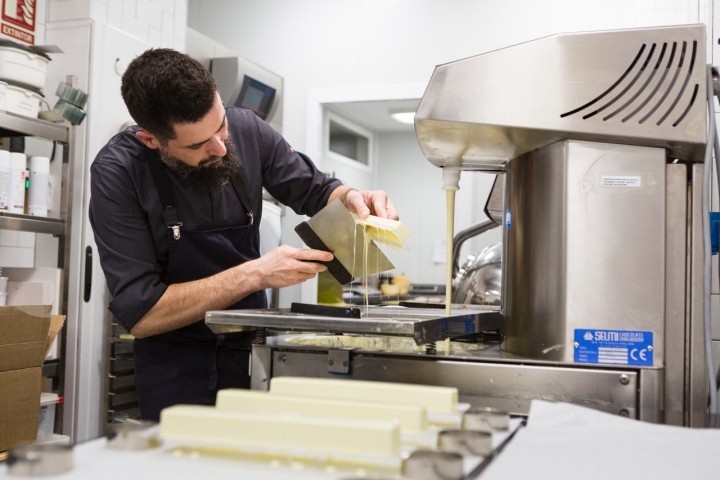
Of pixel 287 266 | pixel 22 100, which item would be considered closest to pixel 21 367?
pixel 22 100

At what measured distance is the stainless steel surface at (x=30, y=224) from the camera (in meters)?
2.51

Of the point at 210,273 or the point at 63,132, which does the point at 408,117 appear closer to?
the point at 63,132

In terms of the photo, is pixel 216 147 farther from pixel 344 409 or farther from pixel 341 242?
pixel 344 409

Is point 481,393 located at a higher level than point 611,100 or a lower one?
lower

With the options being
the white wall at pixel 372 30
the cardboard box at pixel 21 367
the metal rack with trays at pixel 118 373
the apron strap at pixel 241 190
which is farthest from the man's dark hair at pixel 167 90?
the white wall at pixel 372 30

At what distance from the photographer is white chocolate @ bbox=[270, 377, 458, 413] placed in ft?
2.52

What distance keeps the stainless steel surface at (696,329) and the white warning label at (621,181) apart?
0.11 meters

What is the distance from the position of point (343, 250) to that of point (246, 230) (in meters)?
0.49

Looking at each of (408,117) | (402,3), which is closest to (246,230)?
(402,3)

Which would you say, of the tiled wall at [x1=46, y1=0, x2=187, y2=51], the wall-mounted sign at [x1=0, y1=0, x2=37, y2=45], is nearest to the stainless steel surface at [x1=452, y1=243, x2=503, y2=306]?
the tiled wall at [x1=46, y1=0, x2=187, y2=51]

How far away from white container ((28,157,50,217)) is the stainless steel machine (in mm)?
1780

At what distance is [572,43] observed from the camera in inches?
47.0

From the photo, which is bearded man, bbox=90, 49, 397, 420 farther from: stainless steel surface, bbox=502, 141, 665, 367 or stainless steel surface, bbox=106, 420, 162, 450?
stainless steel surface, bbox=106, 420, 162, 450

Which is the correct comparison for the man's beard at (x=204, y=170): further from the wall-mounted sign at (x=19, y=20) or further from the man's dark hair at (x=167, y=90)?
the wall-mounted sign at (x=19, y=20)
